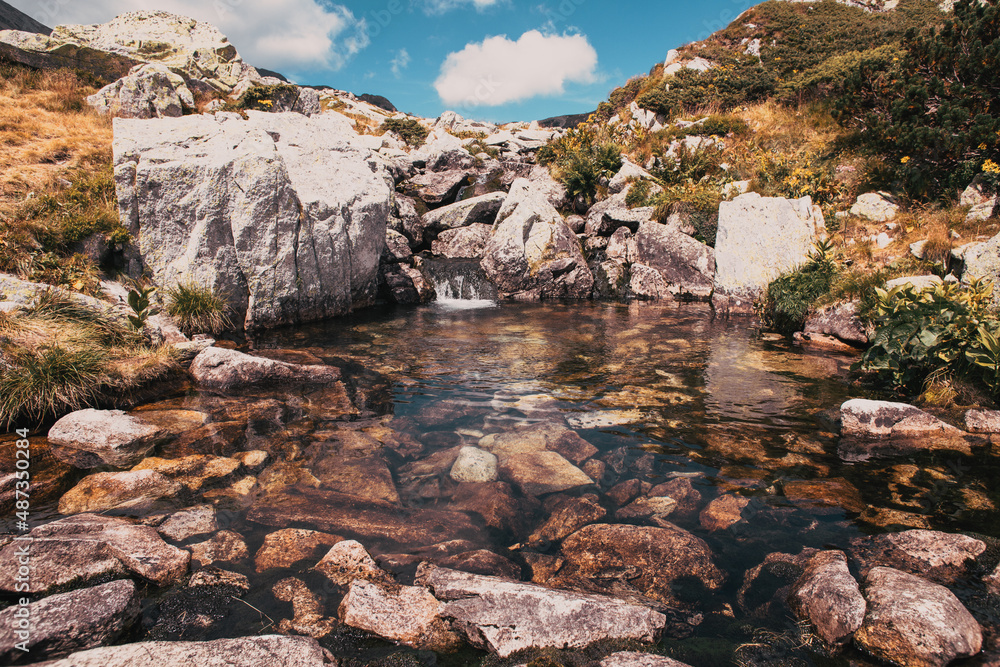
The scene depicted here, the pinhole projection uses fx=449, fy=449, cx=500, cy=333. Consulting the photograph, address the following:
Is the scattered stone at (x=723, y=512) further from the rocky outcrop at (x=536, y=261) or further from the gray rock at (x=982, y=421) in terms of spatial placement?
the rocky outcrop at (x=536, y=261)

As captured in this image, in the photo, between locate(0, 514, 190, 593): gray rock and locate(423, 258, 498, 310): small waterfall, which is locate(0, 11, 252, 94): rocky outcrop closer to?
locate(423, 258, 498, 310): small waterfall

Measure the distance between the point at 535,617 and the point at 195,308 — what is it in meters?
10.4

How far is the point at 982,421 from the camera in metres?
6.20

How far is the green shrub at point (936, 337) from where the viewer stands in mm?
6438

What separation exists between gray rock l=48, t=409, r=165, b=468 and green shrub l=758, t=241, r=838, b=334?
44.7 feet

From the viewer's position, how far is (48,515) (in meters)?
4.47

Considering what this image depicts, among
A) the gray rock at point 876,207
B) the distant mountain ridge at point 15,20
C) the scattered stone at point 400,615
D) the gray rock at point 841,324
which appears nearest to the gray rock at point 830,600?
the scattered stone at point 400,615

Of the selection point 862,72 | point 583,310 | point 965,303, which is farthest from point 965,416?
point 862,72

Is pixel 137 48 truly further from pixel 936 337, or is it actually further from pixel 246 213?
pixel 936 337

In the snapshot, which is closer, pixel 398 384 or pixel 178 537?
pixel 178 537

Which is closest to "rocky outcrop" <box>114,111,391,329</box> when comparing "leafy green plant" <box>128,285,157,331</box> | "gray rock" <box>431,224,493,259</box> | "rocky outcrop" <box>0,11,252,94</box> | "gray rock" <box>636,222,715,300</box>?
"leafy green plant" <box>128,285,157,331</box>

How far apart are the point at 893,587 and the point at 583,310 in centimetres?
1213

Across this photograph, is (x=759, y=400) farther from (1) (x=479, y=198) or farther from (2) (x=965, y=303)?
(1) (x=479, y=198)

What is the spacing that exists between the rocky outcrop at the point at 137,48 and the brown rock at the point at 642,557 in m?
26.7
